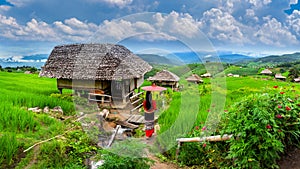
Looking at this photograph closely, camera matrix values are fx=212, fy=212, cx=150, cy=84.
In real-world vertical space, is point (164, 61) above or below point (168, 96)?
above

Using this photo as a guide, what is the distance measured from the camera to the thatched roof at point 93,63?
28.4 ft

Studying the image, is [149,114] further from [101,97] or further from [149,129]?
[101,97]

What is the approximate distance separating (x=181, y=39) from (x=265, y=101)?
200 cm

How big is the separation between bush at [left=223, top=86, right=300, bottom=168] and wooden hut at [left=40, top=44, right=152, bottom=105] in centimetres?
Result: 591

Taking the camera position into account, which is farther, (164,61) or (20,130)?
(164,61)

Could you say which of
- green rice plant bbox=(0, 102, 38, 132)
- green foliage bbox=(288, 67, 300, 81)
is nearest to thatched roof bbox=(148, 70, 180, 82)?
green rice plant bbox=(0, 102, 38, 132)

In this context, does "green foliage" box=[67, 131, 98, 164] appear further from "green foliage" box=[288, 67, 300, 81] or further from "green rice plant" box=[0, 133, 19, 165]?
"green foliage" box=[288, 67, 300, 81]

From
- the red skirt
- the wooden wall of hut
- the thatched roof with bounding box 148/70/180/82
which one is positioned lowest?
the red skirt

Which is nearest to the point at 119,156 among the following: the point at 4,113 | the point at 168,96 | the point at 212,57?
the point at 212,57

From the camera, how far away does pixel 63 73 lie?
9.33 m

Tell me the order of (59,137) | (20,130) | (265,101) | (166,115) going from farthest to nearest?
1. (166,115)
2. (20,130)
3. (59,137)
4. (265,101)

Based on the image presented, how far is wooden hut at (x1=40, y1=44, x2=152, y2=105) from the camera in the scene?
8.70 meters

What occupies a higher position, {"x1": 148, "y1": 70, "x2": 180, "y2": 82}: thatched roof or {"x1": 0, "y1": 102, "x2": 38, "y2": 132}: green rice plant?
{"x1": 148, "y1": 70, "x2": 180, "y2": 82}: thatched roof

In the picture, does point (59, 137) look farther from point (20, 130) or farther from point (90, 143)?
point (20, 130)
